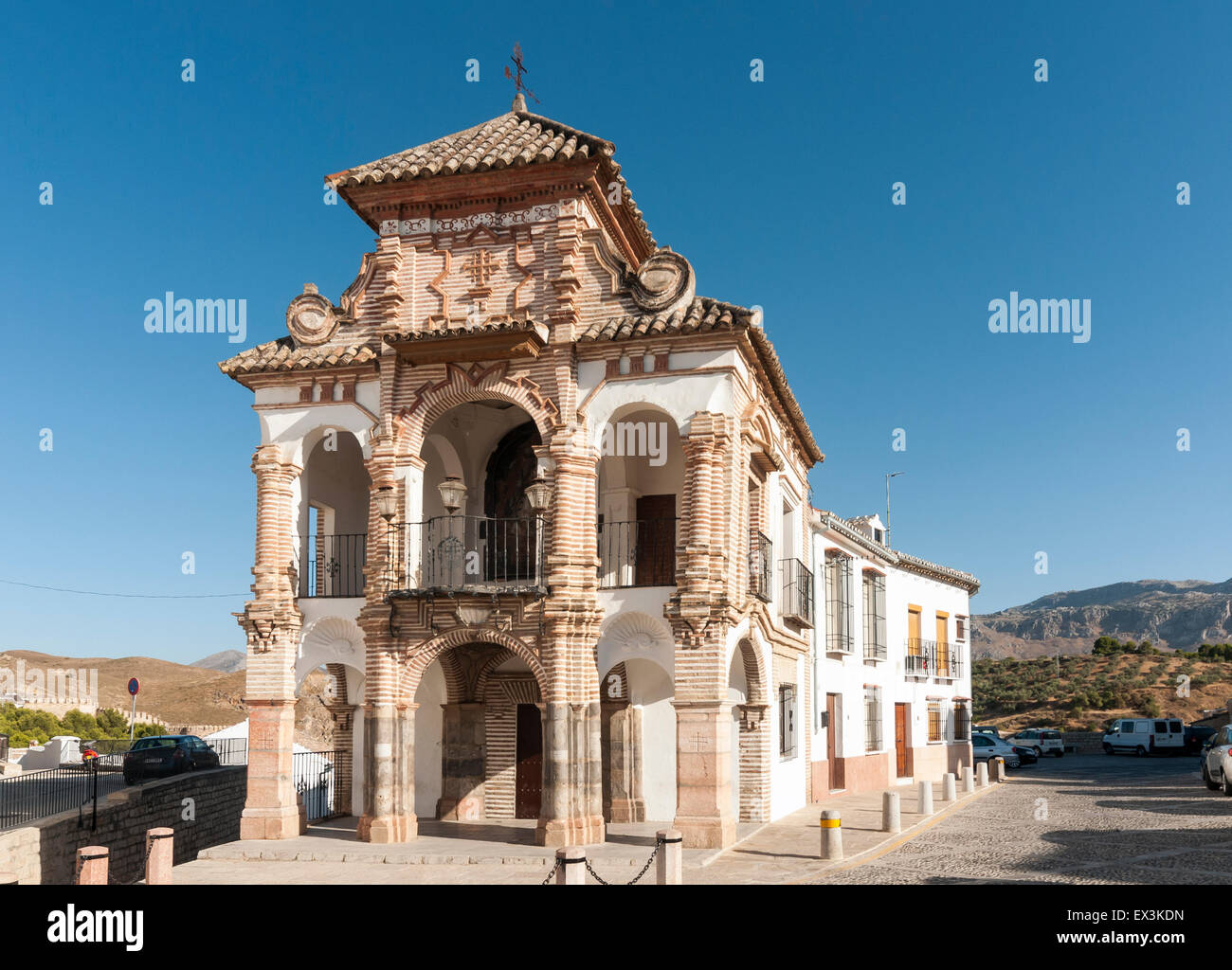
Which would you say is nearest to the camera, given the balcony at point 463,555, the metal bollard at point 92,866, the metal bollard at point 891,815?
the metal bollard at point 92,866

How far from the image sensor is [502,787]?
19828mm

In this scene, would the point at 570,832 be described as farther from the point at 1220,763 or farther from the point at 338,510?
the point at 1220,763

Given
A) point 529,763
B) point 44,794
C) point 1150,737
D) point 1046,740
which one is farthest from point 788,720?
point 1150,737

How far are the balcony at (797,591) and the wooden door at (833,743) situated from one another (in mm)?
3260

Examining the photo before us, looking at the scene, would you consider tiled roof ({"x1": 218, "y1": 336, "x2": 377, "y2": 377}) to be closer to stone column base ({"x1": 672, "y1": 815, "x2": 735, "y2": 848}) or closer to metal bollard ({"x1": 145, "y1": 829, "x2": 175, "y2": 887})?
metal bollard ({"x1": 145, "y1": 829, "x2": 175, "y2": 887})

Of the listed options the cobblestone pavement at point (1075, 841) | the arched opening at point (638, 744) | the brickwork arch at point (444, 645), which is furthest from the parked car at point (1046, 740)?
the brickwork arch at point (444, 645)

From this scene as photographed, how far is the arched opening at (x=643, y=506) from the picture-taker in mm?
18953

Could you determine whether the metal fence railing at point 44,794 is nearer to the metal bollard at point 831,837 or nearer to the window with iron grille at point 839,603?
the metal bollard at point 831,837

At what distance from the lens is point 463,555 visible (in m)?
18.5

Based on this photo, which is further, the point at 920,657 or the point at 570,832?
the point at 920,657

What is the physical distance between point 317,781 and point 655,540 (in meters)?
10.0

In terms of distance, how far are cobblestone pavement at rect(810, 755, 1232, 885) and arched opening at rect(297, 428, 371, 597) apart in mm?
10504
